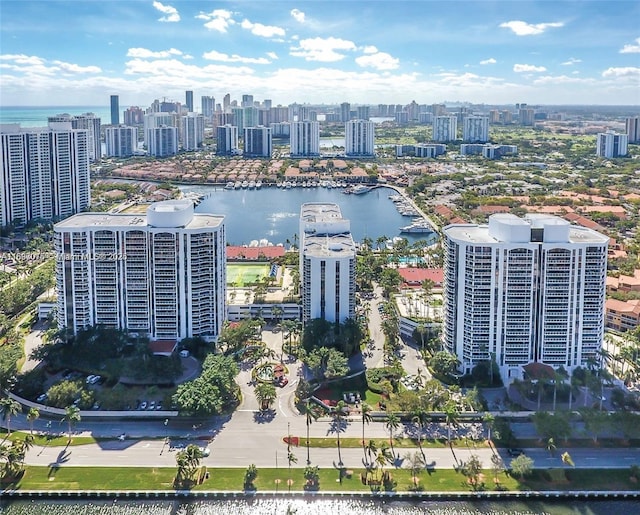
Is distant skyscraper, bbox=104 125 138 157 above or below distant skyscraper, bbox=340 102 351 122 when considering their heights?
below

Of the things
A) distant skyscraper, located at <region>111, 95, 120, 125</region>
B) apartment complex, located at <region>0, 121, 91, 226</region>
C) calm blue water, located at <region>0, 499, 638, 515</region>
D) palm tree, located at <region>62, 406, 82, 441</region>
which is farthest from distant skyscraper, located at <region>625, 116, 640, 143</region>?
palm tree, located at <region>62, 406, 82, 441</region>

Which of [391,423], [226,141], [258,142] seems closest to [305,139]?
[258,142]

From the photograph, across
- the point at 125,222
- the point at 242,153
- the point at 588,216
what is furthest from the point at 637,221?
the point at 242,153

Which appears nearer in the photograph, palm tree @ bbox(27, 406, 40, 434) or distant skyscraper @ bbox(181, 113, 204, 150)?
palm tree @ bbox(27, 406, 40, 434)

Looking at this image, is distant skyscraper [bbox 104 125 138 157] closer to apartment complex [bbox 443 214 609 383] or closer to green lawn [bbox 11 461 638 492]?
apartment complex [bbox 443 214 609 383]

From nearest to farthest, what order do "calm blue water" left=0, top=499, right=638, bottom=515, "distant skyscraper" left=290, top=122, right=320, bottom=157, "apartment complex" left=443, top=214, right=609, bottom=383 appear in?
"calm blue water" left=0, top=499, right=638, bottom=515, "apartment complex" left=443, top=214, right=609, bottom=383, "distant skyscraper" left=290, top=122, right=320, bottom=157

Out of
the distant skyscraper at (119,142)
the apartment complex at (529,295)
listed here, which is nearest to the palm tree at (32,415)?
the apartment complex at (529,295)

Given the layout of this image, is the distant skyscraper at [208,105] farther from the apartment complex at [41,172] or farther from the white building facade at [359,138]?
the apartment complex at [41,172]

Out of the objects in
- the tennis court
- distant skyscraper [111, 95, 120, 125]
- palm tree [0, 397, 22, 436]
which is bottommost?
palm tree [0, 397, 22, 436]

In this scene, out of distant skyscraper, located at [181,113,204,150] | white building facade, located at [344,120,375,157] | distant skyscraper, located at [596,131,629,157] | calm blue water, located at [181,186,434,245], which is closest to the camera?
calm blue water, located at [181,186,434,245]
